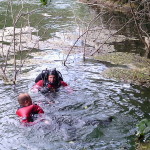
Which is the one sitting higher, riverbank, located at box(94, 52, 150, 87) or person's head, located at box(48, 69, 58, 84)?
person's head, located at box(48, 69, 58, 84)

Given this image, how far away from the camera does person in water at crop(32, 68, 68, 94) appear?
8211mm

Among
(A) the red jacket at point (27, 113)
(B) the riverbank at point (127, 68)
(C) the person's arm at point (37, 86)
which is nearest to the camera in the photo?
(A) the red jacket at point (27, 113)

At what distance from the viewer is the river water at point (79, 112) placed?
5.78m

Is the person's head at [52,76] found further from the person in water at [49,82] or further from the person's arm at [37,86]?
the person's arm at [37,86]

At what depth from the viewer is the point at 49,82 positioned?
829cm

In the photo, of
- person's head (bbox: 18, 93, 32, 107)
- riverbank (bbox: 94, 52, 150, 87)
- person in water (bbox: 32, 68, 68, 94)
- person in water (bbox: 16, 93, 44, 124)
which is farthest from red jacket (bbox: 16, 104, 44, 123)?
riverbank (bbox: 94, 52, 150, 87)

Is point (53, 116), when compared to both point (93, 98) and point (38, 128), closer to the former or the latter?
point (38, 128)

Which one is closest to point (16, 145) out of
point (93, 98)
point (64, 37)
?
point (93, 98)

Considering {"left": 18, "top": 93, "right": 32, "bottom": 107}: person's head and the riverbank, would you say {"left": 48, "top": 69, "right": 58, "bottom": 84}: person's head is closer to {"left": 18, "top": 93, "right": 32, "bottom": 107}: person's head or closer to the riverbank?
{"left": 18, "top": 93, "right": 32, "bottom": 107}: person's head

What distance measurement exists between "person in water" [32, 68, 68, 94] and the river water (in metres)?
0.17

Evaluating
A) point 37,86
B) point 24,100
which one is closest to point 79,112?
point 24,100

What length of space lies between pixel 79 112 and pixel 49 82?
1.48 meters

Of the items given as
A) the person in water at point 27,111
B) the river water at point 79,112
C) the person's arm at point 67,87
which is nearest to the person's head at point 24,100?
the person in water at point 27,111

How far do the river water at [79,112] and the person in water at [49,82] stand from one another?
0.17 meters
